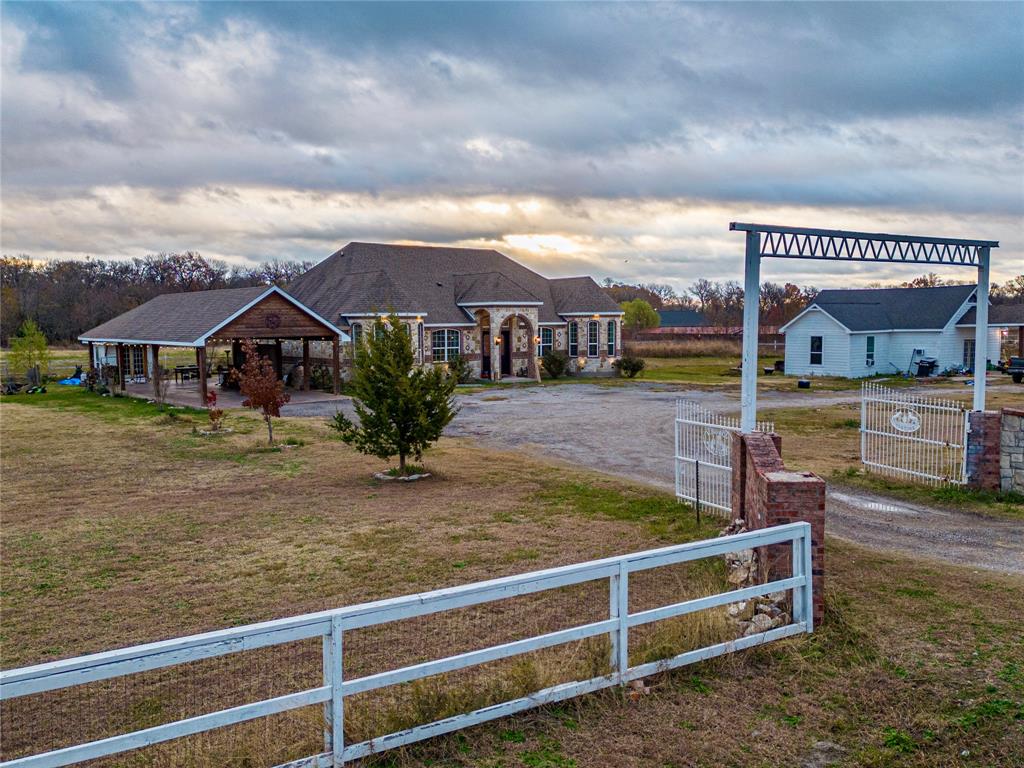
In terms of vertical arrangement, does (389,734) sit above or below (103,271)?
below

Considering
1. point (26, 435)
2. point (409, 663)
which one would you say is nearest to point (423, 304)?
point (26, 435)

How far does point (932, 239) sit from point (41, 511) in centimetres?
1549

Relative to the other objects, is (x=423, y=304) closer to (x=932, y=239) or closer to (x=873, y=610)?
(x=932, y=239)

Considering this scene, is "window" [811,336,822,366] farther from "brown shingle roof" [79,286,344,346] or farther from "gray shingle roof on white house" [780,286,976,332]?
"brown shingle roof" [79,286,344,346]

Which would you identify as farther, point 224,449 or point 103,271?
point 103,271

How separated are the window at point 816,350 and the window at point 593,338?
11074 millimetres

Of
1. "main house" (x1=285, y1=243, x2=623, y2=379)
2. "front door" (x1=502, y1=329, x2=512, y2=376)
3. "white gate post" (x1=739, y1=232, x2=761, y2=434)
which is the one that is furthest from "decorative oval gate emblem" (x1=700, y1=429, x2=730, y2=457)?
"front door" (x1=502, y1=329, x2=512, y2=376)

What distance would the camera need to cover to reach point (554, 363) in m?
40.5

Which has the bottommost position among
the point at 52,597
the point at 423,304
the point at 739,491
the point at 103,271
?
the point at 52,597

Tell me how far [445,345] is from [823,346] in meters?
19.5

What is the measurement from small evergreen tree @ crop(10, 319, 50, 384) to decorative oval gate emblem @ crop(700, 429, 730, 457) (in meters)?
32.1

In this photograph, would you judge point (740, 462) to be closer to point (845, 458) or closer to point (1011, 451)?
point (1011, 451)

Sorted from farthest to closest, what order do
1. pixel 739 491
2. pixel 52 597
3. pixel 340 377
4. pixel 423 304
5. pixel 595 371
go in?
pixel 595 371
pixel 423 304
pixel 340 377
pixel 739 491
pixel 52 597

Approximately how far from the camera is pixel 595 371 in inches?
1693
